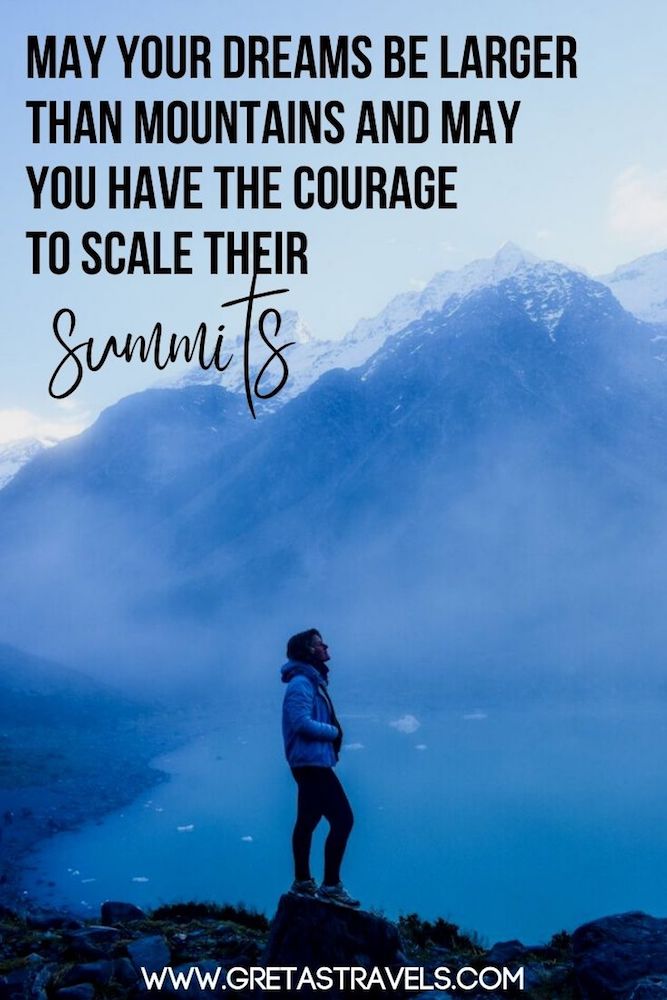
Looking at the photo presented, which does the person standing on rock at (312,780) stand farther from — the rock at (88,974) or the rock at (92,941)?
the rock at (92,941)

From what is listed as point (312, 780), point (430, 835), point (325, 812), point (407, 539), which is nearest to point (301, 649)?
point (312, 780)

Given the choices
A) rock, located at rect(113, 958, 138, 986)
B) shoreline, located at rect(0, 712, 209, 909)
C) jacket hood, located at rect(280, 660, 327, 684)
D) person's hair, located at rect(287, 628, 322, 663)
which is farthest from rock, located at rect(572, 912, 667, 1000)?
shoreline, located at rect(0, 712, 209, 909)

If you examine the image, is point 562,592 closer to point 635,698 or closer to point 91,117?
point 635,698

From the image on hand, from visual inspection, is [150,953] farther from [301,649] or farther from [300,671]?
[301,649]

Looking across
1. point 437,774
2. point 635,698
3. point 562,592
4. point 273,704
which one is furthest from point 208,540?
point 437,774

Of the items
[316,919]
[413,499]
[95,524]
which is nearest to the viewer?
[316,919]

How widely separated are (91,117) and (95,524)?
186 metres

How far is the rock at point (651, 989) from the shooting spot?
4.95 m

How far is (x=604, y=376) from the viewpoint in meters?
193

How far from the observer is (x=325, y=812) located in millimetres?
6680

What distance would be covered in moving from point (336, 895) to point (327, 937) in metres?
0.82

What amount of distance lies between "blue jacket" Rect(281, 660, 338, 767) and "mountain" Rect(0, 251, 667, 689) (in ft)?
300

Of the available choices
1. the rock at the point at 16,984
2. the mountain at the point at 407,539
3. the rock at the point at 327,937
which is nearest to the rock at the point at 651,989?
the rock at the point at 327,937

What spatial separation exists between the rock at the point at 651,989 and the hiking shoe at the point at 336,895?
2034 mm
